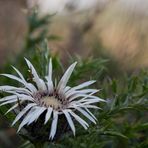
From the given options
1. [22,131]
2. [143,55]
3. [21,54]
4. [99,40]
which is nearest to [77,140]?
[22,131]

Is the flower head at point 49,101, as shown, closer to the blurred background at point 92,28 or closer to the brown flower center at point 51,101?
the brown flower center at point 51,101

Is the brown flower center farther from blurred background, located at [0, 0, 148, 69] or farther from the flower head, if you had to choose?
blurred background, located at [0, 0, 148, 69]

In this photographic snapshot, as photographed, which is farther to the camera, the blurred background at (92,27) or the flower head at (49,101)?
the blurred background at (92,27)

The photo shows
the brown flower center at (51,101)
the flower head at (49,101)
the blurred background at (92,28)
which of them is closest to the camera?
the flower head at (49,101)

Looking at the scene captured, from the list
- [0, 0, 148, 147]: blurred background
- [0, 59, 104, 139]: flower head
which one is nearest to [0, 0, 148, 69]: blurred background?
[0, 0, 148, 147]: blurred background

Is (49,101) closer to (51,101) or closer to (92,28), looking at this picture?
(51,101)

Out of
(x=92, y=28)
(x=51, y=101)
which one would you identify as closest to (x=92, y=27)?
(x=92, y=28)

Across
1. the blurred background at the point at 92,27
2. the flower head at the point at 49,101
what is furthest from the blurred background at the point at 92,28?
the flower head at the point at 49,101
